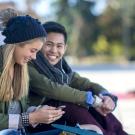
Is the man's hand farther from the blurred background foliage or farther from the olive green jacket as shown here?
the blurred background foliage

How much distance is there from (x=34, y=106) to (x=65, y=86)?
23 cm

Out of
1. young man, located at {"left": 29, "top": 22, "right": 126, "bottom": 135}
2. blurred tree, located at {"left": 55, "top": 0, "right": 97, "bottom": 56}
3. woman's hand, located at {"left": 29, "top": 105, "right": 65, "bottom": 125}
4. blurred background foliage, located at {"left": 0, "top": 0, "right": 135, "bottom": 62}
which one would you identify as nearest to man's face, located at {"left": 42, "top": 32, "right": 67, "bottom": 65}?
young man, located at {"left": 29, "top": 22, "right": 126, "bottom": 135}

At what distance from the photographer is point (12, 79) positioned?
319 cm

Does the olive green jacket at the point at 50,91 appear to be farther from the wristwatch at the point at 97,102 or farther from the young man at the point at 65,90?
the wristwatch at the point at 97,102

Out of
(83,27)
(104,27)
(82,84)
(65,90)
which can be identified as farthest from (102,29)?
(65,90)

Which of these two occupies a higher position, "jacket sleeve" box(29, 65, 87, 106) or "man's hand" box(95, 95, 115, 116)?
"jacket sleeve" box(29, 65, 87, 106)

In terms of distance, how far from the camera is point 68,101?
11.3 feet

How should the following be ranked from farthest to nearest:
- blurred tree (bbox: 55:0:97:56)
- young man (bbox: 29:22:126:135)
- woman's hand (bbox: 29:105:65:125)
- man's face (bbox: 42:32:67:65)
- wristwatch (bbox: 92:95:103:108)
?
blurred tree (bbox: 55:0:97:56) → man's face (bbox: 42:32:67:65) → wristwatch (bbox: 92:95:103:108) → young man (bbox: 29:22:126:135) → woman's hand (bbox: 29:105:65:125)

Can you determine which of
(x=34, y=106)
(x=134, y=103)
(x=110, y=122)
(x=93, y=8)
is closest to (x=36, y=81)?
(x=34, y=106)

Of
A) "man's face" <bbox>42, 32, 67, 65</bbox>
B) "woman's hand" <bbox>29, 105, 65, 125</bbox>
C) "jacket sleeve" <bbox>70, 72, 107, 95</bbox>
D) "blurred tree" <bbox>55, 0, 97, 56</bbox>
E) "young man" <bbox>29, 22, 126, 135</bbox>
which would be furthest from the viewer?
"blurred tree" <bbox>55, 0, 97, 56</bbox>

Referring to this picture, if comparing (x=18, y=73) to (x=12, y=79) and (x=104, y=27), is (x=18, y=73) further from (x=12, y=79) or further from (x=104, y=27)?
(x=104, y=27)

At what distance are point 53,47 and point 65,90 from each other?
456mm

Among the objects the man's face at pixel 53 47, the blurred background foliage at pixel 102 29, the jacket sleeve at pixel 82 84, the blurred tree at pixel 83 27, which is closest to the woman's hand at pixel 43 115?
the man's face at pixel 53 47

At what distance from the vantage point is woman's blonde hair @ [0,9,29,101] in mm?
3133
